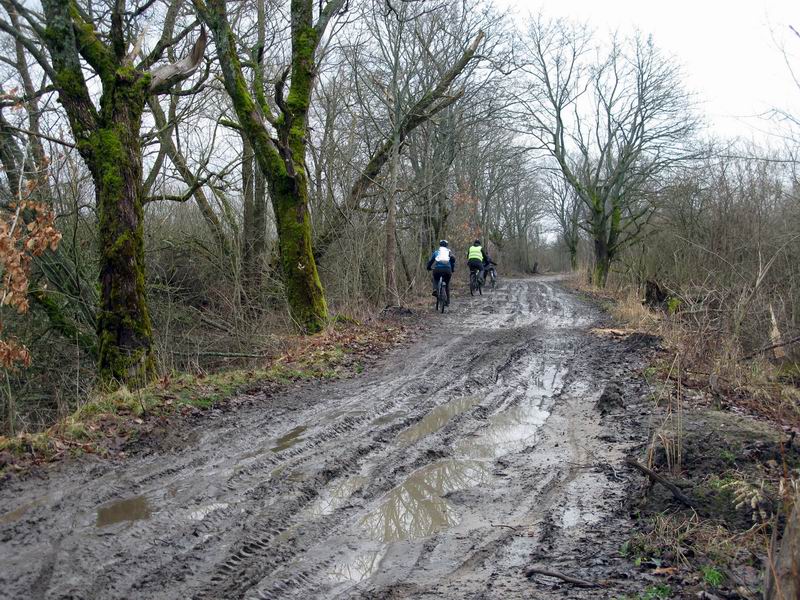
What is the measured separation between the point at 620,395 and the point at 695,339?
1871mm

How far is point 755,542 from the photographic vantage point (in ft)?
12.5

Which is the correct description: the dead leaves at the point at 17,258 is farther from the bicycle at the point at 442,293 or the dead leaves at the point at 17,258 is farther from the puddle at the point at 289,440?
the bicycle at the point at 442,293

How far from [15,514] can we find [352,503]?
2240mm

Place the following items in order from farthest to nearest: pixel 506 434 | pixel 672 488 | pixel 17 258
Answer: pixel 506 434 < pixel 17 258 < pixel 672 488

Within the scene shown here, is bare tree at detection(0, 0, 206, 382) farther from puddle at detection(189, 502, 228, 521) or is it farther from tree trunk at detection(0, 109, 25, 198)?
puddle at detection(189, 502, 228, 521)

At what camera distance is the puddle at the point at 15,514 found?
399 cm

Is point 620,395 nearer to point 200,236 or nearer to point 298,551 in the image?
point 298,551

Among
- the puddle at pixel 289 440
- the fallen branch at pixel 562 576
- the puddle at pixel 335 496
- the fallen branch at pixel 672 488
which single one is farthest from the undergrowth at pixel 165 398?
the fallen branch at pixel 672 488

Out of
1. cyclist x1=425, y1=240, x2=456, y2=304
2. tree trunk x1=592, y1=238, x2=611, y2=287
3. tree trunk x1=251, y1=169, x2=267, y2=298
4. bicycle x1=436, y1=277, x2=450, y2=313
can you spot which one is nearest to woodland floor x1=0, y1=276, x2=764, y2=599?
cyclist x1=425, y1=240, x2=456, y2=304

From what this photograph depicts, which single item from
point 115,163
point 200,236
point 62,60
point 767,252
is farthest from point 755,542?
A: point 200,236

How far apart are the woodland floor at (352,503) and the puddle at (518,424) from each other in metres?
0.03

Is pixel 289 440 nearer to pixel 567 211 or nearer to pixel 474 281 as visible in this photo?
pixel 474 281

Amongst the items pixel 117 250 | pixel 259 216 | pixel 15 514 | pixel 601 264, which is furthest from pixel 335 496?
pixel 601 264

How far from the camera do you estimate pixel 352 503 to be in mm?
4723
